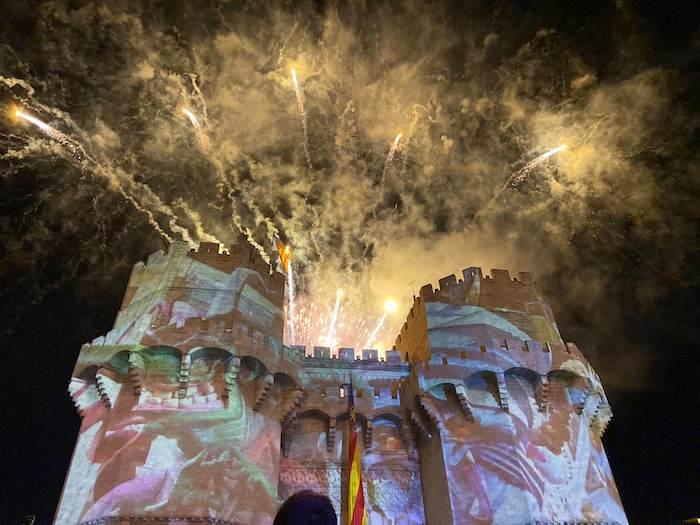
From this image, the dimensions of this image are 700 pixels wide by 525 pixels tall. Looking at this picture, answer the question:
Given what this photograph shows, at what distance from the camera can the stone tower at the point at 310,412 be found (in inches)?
712

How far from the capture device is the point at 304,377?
79.6 feet

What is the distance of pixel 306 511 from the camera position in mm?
25844

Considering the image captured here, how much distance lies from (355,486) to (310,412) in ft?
12.5

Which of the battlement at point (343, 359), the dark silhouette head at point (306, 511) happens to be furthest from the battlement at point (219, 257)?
the dark silhouette head at point (306, 511)

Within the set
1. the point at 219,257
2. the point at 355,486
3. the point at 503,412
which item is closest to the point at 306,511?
the point at 355,486

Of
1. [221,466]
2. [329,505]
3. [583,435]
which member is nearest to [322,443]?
[329,505]

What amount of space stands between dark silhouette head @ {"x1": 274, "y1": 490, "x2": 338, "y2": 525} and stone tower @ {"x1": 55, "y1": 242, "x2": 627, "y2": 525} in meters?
0.52

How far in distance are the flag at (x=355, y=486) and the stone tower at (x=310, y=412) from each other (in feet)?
2.36

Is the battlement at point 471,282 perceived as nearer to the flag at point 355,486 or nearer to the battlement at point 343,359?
the battlement at point 343,359

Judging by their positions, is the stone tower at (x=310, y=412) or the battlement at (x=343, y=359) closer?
the stone tower at (x=310, y=412)

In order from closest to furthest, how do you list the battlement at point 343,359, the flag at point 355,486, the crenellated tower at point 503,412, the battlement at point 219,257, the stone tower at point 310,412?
the stone tower at point 310,412 → the crenellated tower at point 503,412 → the flag at point 355,486 → the battlement at point 219,257 → the battlement at point 343,359

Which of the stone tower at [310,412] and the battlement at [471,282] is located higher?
the battlement at [471,282]

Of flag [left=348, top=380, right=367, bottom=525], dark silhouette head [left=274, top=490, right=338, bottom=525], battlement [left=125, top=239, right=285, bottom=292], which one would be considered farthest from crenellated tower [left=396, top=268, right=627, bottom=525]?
battlement [left=125, top=239, right=285, bottom=292]

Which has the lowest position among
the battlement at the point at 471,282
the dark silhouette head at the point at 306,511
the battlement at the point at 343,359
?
the dark silhouette head at the point at 306,511
